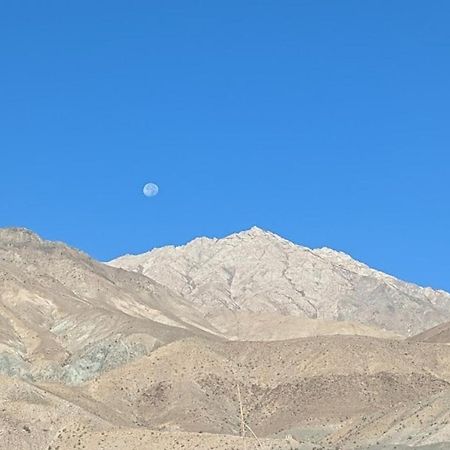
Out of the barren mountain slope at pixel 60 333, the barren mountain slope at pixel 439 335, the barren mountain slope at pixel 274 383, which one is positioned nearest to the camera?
the barren mountain slope at pixel 274 383

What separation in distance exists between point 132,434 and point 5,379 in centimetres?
1688

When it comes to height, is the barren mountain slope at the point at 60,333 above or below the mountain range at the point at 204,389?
above

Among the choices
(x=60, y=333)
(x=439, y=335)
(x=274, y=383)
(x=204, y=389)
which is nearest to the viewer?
(x=204, y=389)

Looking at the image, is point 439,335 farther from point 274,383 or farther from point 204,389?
point 204,389

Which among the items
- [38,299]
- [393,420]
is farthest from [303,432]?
[38,299]

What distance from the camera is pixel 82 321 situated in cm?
15562

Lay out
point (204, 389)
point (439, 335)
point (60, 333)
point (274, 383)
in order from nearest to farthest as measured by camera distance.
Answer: point (204, 389)
point (274, 383)
point (439, 335)
point (60, 333)

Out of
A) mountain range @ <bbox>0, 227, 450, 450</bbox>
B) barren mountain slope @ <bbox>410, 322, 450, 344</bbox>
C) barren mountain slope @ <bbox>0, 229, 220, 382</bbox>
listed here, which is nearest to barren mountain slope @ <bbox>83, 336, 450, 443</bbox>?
mountain range @ <bbox>0, 227, 450, 450</bbox>

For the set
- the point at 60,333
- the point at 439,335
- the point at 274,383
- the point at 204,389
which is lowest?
the point at 204,389

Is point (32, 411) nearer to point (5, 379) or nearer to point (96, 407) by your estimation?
point (5, 379)

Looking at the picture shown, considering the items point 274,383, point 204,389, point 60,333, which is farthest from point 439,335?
point 60,333

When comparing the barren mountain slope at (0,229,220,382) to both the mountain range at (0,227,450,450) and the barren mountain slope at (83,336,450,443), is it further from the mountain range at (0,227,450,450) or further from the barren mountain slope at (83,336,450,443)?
the barren mountain slope at (83,336,450,443)

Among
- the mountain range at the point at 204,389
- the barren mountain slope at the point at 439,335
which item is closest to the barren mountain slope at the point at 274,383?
the mountain range at the point at 204,389

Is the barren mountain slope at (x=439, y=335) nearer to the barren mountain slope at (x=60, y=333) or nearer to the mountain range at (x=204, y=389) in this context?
the mountain range at (x=204, y=389)
